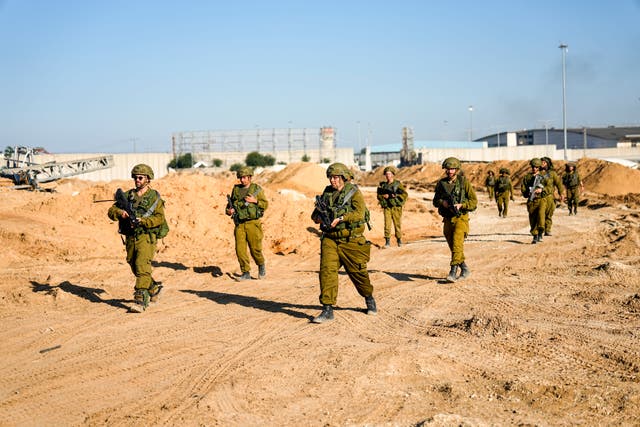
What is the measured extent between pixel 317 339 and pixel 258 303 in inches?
103

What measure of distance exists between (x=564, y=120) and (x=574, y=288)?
4471 cm

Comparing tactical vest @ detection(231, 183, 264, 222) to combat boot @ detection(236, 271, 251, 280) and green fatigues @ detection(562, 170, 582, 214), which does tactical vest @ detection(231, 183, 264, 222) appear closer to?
combat boot @ detection(236, 271, 251, 280)

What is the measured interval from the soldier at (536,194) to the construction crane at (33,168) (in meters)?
20.3

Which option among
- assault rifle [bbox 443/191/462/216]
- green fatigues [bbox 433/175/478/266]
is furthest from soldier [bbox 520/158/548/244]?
assault rifle [bbox 443/191/462/216]

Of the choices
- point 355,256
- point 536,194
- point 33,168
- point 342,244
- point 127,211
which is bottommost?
point 355,256

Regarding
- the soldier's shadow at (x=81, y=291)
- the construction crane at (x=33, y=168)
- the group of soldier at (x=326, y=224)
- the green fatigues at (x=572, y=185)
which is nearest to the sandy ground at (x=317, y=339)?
the soldier's shadow at (x=81, y=291)

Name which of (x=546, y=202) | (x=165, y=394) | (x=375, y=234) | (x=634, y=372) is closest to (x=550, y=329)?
(x=634, y=372)

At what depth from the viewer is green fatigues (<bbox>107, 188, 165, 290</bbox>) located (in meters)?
9.29

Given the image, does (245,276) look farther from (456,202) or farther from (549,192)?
(549,192)

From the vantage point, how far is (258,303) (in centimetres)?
1030

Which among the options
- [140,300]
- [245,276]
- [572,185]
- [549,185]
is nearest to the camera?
[140,300]

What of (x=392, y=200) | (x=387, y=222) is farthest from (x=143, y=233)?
(x=387, y=222)

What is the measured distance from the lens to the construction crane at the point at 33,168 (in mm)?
28719

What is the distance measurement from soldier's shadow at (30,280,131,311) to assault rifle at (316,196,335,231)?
364 cm
